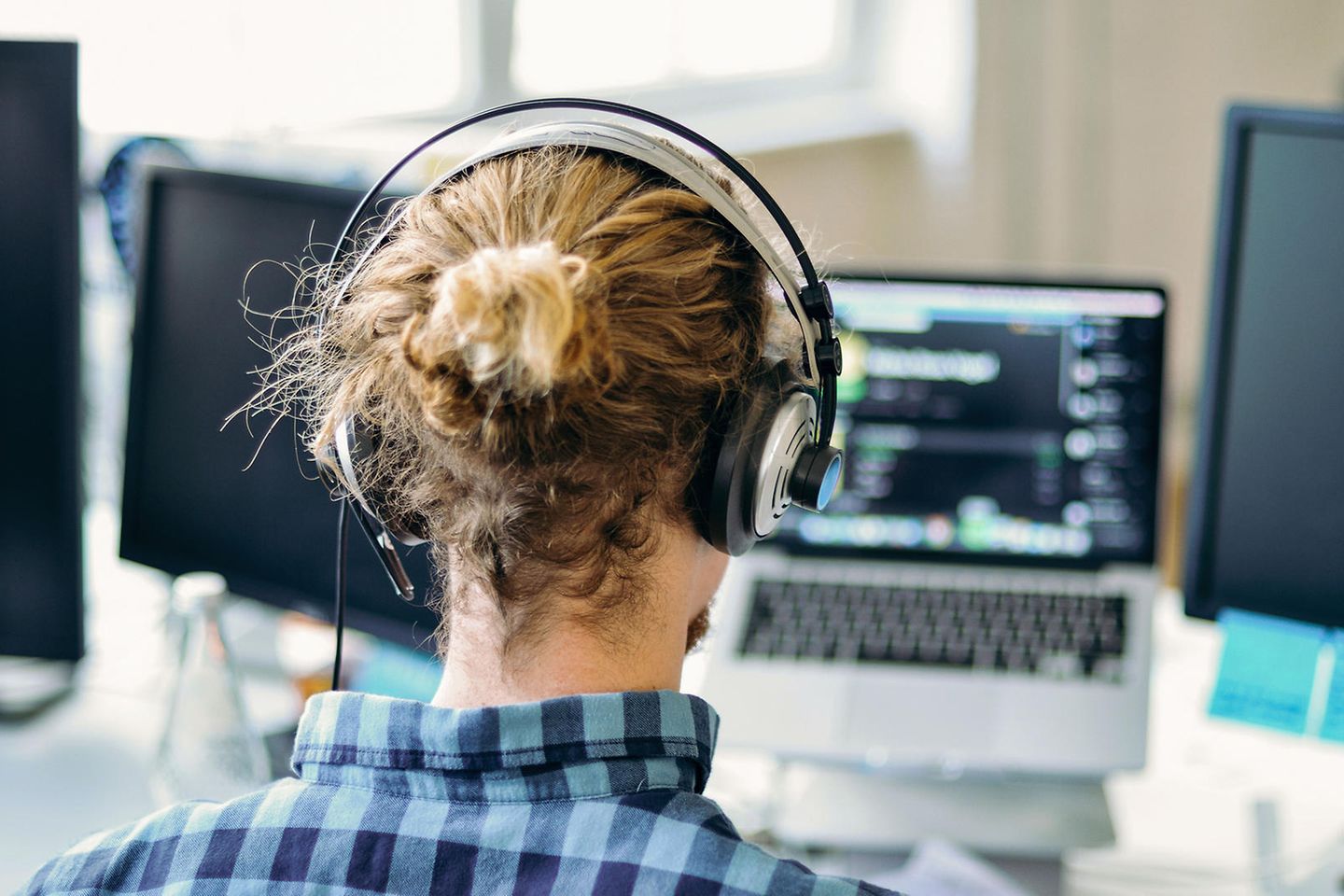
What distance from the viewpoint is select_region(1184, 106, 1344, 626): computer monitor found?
987mm

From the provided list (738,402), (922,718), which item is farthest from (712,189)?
(922,718)

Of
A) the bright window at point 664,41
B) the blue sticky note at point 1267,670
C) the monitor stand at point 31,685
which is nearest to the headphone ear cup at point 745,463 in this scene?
the blue sticky note at point 1267,670

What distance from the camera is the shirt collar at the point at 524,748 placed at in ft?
1.97

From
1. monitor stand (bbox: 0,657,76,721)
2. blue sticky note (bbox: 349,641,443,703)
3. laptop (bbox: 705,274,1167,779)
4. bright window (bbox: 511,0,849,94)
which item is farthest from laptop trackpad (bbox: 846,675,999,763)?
bright window (bbox: 511,0,849,94)

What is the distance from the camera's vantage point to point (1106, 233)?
3.07m

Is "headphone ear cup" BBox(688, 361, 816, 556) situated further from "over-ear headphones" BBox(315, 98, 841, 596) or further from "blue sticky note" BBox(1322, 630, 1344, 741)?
"blue sticky note" BBox(1322, 630, 1344, 741)

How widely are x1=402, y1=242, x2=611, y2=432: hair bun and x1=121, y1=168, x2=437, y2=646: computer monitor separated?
1.61ft

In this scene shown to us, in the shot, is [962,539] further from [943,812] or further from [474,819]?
[474,819]

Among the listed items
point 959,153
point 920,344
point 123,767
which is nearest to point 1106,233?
point 959,153

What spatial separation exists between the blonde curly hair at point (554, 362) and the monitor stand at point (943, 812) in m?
0.48

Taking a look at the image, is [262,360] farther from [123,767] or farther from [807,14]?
[807,14]

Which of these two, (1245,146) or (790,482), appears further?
(1245,146)

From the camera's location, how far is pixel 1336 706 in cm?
102

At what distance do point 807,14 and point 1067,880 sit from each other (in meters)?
2.41
